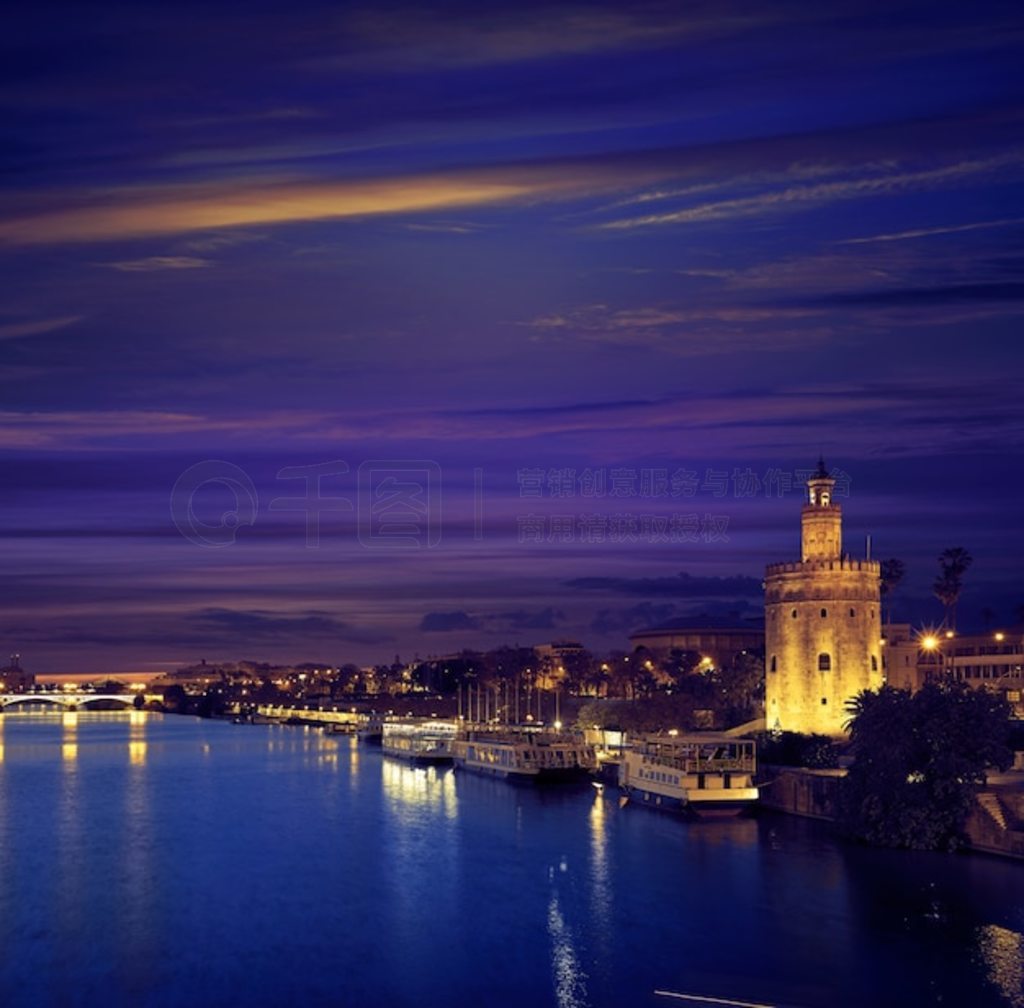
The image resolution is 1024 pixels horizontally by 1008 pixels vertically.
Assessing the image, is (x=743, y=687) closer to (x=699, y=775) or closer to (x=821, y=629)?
(x=821, y=629)

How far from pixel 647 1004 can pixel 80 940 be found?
62.5 feet

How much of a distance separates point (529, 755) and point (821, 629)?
73.9 feet

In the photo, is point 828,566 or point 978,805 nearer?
point 978,805

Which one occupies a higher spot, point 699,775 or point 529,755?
point 699,775

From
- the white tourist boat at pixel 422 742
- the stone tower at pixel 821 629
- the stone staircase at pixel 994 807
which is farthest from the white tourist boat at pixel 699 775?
the white tourist boat at pixel 422 742

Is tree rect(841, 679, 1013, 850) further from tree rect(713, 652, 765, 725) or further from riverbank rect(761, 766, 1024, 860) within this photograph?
tree rect(713, 652, 765, 725)

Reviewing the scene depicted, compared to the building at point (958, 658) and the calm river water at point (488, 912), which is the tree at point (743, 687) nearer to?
the building at point (958, 658)

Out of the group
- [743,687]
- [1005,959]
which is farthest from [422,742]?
[1005,959]

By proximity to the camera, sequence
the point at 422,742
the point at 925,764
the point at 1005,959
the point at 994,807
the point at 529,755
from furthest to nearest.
Answer: 1. the point at 422,742
2. the point at 529,755
3. the point at 925,764
4. the point at 994,807
5. the point at 1005,959

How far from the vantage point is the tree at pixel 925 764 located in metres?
54.0

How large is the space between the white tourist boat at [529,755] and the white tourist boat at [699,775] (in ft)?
50.4

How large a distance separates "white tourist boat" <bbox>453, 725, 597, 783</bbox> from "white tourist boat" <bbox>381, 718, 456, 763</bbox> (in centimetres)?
194

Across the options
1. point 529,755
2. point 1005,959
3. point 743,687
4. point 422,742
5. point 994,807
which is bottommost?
point 422,742

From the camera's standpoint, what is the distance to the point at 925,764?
55.1 m
